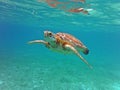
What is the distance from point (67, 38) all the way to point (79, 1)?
40.9 ft

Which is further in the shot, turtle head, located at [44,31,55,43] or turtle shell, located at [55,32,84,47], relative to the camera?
turtle shell, located at [55,32,84,47]

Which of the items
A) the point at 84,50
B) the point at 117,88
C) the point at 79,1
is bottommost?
the point at 117,88

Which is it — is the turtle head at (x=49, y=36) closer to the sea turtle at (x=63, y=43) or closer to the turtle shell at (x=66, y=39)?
the sea turtle at (x=63, y=43)

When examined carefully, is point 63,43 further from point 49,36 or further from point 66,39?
point 49,36

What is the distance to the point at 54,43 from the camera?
5.83 meters

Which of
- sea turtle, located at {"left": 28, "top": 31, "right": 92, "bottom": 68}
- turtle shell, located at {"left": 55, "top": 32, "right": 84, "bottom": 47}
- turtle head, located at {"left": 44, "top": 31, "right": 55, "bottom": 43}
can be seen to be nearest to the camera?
turtle head, located at {"left": 44, "top": 31, "right": 55, "bottom": 43}

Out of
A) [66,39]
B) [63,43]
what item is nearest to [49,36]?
[63,43]

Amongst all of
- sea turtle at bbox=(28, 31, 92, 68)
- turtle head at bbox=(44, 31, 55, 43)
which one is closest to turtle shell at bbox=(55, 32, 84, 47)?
sea turtle at bbox=(28, 31, 92, 68)

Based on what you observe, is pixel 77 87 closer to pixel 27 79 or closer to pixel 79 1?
pixel 27 79

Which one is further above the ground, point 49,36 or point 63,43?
point 49,36

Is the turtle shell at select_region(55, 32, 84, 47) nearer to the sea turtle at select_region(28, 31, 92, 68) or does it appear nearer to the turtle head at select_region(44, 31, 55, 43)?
the sea turtle at select_region(28, 31, 92, 68)

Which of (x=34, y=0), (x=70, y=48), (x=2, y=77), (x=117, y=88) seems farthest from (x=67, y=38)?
(x=34, y=0)

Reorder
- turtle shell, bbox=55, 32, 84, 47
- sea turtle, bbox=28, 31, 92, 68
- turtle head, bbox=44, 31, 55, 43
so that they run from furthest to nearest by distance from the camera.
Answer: turtle shell, bbox=55, 32, 84, 47 → sea turtle, bbox=28, 31, 92, 68 → turtle head, bbox=44, 31, 55, 43

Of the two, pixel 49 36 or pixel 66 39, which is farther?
pixel 66 39
